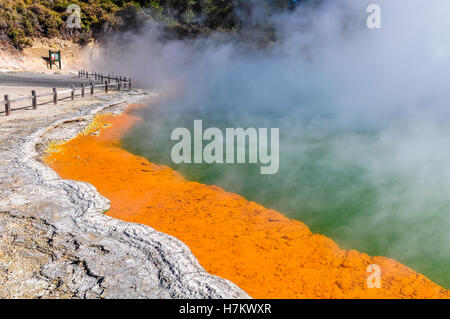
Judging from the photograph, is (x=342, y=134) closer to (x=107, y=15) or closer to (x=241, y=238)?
(x=241, y=238)

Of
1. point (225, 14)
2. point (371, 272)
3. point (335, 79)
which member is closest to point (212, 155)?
point (371, 272)

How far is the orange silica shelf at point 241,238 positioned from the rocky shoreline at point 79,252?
0.35 meters

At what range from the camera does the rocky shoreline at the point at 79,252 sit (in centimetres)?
237

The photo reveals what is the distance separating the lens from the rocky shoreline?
237 centimetres

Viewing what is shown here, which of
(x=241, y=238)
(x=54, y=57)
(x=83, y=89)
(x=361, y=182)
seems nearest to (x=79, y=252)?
(x=241, y=238)

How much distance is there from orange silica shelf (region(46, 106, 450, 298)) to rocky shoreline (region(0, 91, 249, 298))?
1.13ft

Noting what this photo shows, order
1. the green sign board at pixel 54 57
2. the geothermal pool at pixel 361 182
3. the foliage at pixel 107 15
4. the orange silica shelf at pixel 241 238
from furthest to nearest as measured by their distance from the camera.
Answer: the green sign board at pixel 54 57, the foliage at pixel 107 15, the geothermal pool at pixel 361 182, the orange silica shelf at pixel 241 238

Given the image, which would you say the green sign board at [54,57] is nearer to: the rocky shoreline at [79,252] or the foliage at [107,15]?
the foliage at [107,15]

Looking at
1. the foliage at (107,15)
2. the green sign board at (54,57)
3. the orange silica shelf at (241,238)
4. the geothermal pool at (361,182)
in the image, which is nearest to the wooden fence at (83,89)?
the green sign board at (54,57)

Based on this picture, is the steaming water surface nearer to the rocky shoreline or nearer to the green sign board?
the rocky shoreline
